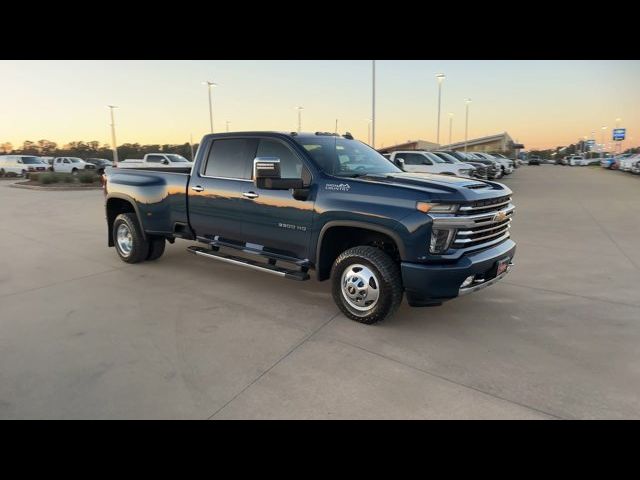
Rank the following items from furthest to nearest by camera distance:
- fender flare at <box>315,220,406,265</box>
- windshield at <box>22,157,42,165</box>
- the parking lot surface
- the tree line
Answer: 1. the tree line
2. windshield at <box>22,157,42,165</box>
3. fender flare at <box>315,220,406,265</box>
4. the parking lot surface

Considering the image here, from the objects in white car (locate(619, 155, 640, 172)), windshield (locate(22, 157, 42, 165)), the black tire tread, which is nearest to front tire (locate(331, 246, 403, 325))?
the black tire tread

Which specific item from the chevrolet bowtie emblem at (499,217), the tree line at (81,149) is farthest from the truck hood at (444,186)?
the tree line at (81,149)

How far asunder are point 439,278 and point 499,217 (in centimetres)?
108

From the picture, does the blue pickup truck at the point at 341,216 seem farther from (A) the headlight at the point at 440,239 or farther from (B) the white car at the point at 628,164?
(B) the white car at the point at 628,164

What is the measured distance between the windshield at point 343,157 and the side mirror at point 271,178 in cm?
39

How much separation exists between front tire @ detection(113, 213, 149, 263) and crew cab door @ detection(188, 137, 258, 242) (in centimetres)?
118

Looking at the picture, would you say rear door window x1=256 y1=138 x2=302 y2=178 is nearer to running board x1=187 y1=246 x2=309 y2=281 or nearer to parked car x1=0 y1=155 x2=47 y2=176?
running board x1=187 y1=246 x2=309 y2=281

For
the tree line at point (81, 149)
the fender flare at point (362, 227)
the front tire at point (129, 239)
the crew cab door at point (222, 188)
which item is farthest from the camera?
the tree line at point (81, 149)

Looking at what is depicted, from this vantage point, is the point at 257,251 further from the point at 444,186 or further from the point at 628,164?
the point at 628,164

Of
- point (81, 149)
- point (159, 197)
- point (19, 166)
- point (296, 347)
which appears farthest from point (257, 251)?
point (81, 149)

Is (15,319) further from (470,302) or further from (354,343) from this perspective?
(470,302)

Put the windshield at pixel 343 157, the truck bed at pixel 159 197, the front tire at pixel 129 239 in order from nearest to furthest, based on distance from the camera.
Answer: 1. the windshield at pixel 343 157
2. the truck bed at pixel 159 197
3. the front tire at pixel 129 239

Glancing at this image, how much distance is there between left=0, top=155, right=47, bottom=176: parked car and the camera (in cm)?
3359

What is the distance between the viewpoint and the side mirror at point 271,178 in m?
4.30
